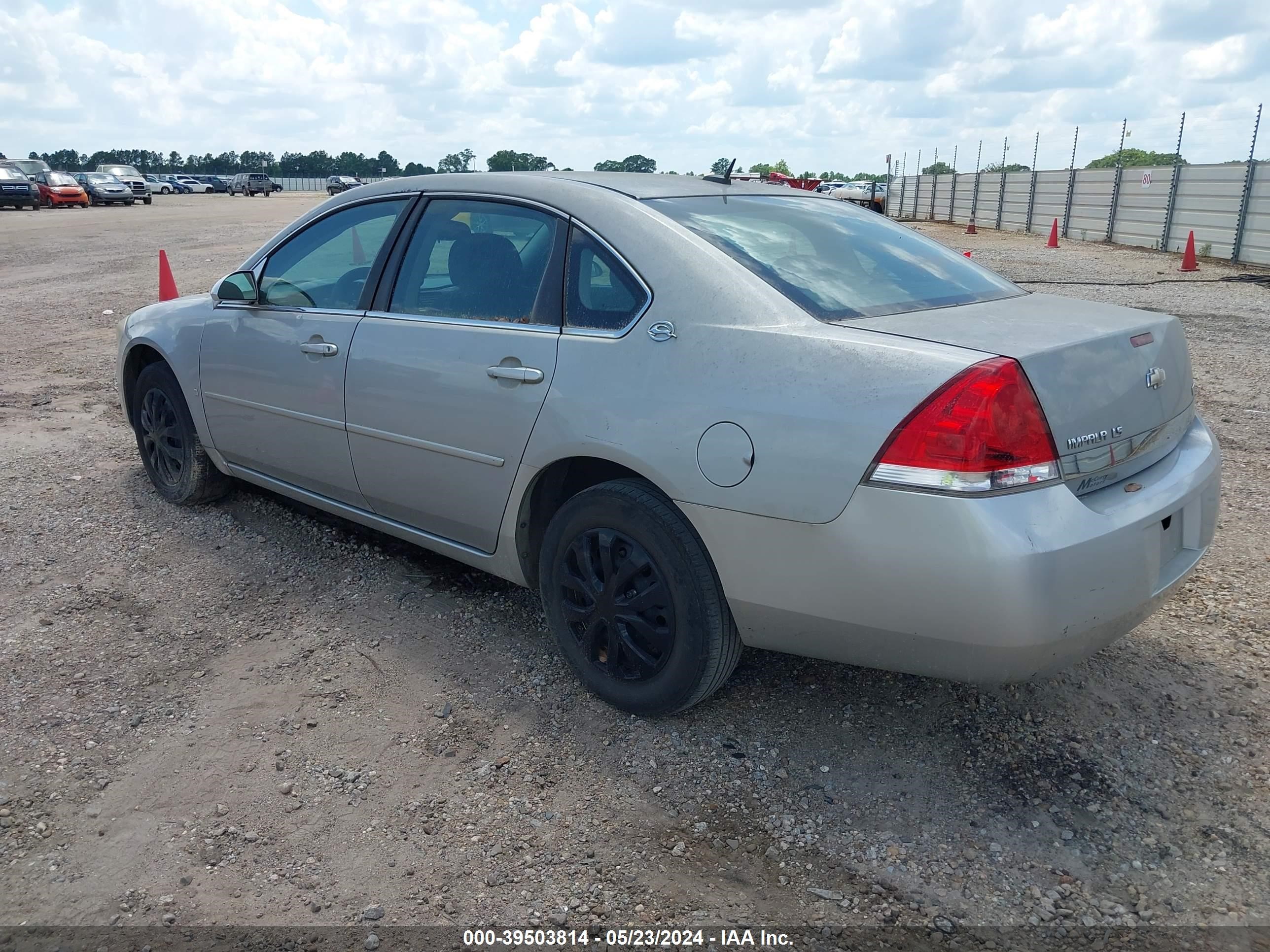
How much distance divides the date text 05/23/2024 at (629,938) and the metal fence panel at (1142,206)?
968 inches

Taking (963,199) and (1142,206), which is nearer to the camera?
(1142,206)

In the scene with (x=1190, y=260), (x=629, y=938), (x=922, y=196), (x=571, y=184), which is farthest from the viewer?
(x=922, y=196)

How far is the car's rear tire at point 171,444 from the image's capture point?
4.87 m

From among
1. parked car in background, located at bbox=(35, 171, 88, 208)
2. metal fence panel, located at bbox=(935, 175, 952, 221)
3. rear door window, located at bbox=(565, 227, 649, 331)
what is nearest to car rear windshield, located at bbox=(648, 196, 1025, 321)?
rear door window, located at bbox=(565, 227, 649, 331)

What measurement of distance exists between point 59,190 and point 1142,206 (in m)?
37.0

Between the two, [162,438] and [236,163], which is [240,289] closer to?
[162,438]

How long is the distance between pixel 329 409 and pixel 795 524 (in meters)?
2.09

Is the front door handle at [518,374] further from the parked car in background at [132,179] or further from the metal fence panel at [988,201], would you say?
the parked car in background at [132,179]

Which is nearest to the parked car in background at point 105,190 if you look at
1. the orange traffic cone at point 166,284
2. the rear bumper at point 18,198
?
the rear bumper at point 18,198

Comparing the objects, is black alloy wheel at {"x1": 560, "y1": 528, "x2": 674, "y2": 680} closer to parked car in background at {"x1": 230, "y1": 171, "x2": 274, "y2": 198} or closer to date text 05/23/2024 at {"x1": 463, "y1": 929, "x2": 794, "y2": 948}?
date text 05/23/2024 at {"x1": 463, "y1": 929, "x2": 794, "y2": 948}

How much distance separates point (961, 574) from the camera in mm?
2367

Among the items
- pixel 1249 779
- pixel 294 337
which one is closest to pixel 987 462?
pixel 1249 779

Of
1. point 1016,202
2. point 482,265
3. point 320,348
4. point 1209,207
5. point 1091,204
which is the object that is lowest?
point 1016,202

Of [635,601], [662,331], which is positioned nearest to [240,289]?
[662,331]
